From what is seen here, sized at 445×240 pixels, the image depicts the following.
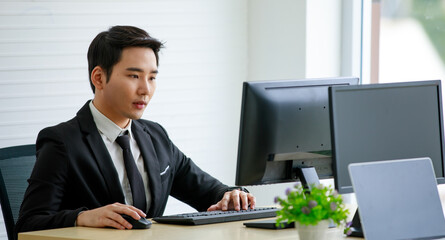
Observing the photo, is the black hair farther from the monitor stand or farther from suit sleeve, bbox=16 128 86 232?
the monitor stand

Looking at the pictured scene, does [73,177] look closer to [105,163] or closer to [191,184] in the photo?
[105,163]

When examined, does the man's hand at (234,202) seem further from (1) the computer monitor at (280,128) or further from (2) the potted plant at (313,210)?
(2) the potted plant at (313,210)

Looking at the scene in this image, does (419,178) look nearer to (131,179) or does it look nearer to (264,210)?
(264,210)

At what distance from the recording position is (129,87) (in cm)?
251

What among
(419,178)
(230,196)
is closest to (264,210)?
(230,196)

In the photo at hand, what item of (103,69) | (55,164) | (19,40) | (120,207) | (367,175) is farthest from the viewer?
(19,40)

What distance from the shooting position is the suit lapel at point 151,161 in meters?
2.59

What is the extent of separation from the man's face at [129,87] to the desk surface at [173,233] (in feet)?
1.43

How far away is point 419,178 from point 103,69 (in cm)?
117

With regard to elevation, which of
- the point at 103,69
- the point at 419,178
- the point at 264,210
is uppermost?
the point at 103,69

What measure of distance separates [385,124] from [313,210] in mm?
491

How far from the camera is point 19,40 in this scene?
3.50m

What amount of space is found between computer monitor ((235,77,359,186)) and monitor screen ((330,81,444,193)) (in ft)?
0.90

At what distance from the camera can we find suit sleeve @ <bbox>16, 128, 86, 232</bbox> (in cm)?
232
